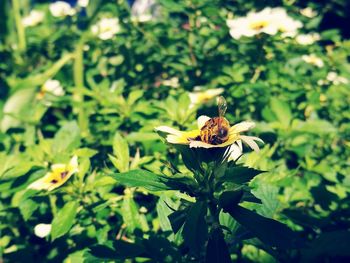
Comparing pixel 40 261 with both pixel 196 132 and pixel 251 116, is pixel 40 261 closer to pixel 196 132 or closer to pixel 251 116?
pixel 196 132

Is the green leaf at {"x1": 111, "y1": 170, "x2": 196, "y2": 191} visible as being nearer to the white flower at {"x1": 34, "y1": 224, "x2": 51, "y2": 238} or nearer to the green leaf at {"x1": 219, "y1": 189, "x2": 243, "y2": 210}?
the green leaf at {"x1": 219, "y1": 189, "x2": 243, "y2": 210}

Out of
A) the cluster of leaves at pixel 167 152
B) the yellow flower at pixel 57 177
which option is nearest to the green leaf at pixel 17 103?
the cluster of leaves at pixel 167 152

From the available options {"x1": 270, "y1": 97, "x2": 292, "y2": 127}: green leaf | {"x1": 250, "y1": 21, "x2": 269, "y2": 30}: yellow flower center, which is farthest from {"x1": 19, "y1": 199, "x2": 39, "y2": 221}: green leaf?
{"x1": 250, "y1": 21, "x2": 269, "y2": 30}: yellow flower center

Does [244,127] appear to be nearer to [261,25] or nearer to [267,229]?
[267,229]

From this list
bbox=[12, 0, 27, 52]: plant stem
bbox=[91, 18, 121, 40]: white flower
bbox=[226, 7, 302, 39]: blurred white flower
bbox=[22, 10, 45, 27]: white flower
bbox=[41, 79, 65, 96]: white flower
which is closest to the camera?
bbox=[226, 7, 302, 39]: blurred white flower

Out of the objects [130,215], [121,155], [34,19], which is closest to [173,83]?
[121,155]

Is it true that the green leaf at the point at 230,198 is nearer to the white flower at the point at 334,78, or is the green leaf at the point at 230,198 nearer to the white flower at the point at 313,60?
the white flower at the point at 313,60
